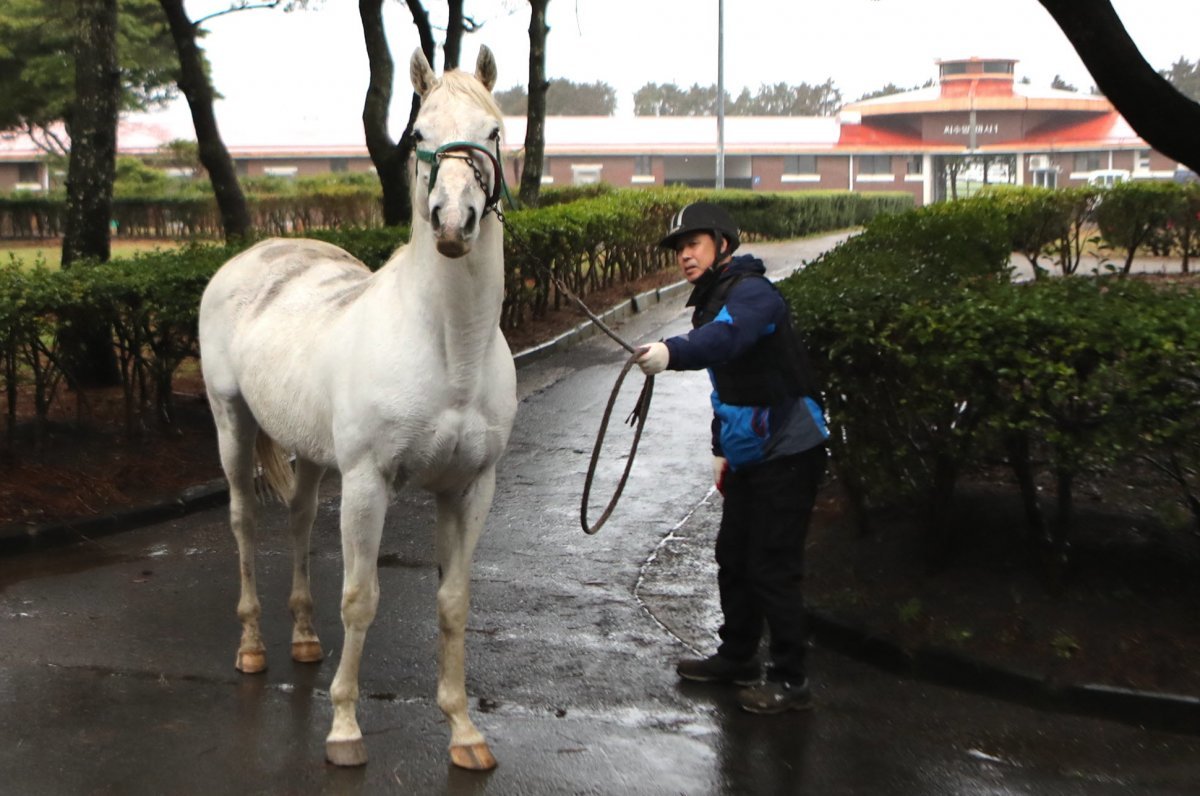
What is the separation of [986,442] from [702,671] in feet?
5.18

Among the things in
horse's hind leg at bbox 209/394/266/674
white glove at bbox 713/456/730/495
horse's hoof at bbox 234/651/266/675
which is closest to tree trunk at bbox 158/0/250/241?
horse's hind leg at bbox 209/394/266/674

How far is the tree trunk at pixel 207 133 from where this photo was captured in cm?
1433

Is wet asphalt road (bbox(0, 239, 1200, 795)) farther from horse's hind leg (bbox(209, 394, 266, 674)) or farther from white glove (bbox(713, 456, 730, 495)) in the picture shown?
white glove (bbox(713, 456, 730, 495))

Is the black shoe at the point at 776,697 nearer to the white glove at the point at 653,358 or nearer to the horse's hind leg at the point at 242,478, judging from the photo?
the white glove at the point at 653,358

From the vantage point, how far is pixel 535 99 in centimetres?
2023

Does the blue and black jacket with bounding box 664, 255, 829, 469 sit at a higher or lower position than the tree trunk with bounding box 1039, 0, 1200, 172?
lower

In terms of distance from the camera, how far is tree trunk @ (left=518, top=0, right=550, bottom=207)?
19844 millimetres

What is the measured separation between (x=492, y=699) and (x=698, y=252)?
2051 millimetres

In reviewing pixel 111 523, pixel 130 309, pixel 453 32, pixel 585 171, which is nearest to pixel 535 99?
pixel 453 32

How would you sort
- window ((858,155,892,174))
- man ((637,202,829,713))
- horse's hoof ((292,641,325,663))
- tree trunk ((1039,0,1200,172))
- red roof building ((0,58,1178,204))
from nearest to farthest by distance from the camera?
man ((637,202,829,713)) < horse's hoof ((292,641,325,663)) < tree trunk ((1039,0,1200,172)) < red roof building ((0,58,1178,204)) < window ((858,155,892,174))

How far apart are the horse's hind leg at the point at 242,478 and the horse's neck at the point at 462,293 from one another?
189 cm

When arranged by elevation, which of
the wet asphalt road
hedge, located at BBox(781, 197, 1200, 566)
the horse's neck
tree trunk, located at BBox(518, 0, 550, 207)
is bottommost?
the wet asphalt road

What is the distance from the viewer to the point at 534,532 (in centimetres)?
823

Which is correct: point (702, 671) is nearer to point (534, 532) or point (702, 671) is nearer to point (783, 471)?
point (783, 471)
